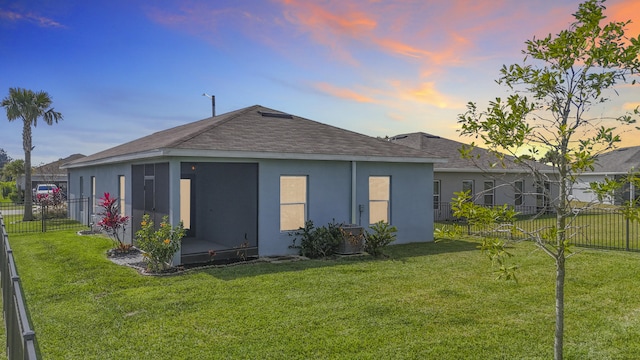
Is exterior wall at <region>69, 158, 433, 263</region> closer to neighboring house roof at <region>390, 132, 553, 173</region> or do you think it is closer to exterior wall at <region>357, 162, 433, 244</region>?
exterior wall at <region>357, 162, 433, 244</region>

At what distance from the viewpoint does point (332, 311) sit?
22.0 ft

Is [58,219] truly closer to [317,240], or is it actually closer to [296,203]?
[296,203]

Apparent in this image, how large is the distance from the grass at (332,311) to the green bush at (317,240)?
0.82 metres

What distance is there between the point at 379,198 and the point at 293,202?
10.8ft

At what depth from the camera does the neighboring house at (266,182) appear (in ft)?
36.8

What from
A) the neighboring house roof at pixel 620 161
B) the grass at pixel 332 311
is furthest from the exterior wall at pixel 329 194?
the neighboring house roof at pixel 620 161

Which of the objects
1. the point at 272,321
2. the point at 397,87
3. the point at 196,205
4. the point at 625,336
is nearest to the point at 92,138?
the point at 196,205

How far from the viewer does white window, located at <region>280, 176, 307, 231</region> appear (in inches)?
473

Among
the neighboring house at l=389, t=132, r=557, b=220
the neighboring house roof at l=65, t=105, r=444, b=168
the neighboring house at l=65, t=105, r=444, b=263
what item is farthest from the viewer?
the neighboring house at l=389, t=132, r=557, b=220

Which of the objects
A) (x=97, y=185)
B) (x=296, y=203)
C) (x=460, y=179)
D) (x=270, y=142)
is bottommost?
(x=296, y=203)

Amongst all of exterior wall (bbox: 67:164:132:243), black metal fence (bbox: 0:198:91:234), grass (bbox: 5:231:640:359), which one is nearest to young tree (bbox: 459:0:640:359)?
grass (bbox: 5:231:640:359)

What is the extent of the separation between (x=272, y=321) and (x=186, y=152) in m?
5.36

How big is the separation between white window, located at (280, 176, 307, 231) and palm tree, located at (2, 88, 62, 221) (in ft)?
66.4

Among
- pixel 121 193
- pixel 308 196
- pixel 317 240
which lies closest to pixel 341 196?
pixel 308 196
